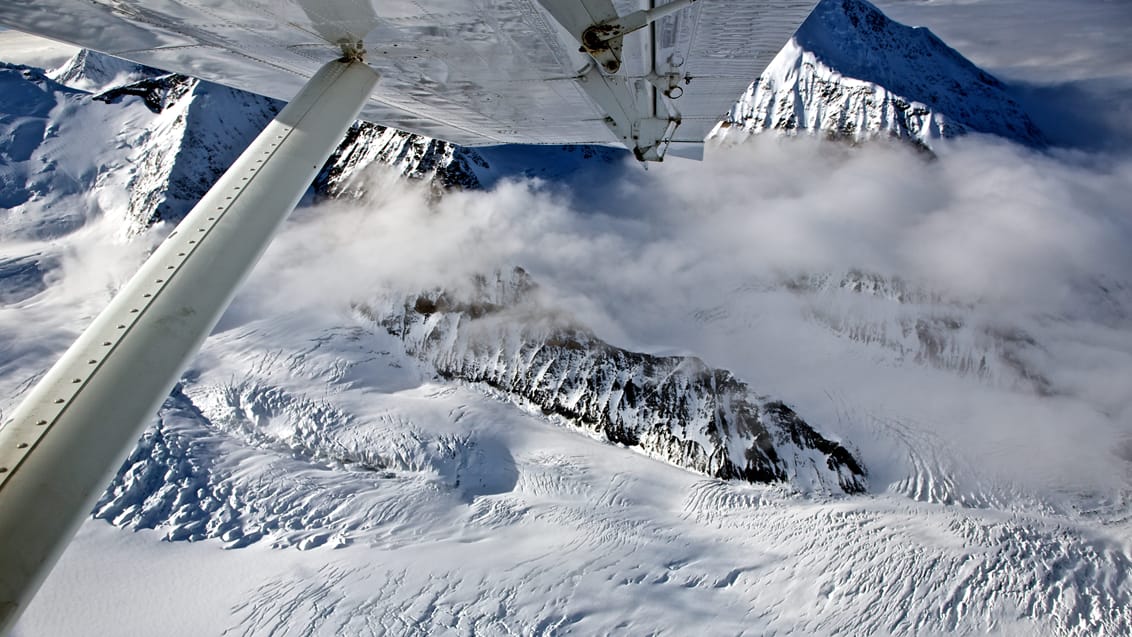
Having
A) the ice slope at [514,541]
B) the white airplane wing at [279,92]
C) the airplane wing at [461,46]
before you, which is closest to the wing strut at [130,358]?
the white airplane wing at [279,92]

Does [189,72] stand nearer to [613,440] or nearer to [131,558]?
[131,558]


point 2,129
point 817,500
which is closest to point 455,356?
point 817,500

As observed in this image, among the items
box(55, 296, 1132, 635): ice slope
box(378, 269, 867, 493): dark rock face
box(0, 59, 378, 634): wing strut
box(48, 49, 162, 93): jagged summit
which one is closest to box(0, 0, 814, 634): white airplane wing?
box(0, 59, 378, 634): wing strut

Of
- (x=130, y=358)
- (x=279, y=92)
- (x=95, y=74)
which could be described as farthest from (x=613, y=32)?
(x=95, y=74)

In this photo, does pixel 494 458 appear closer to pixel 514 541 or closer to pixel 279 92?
pixel 514 541

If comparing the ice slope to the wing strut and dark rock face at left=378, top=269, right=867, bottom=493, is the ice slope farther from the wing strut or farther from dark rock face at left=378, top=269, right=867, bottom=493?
the wing strut

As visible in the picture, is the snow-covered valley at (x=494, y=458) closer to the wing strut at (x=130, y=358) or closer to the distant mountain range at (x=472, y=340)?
the distant mountain range at (x=472, y=340)
